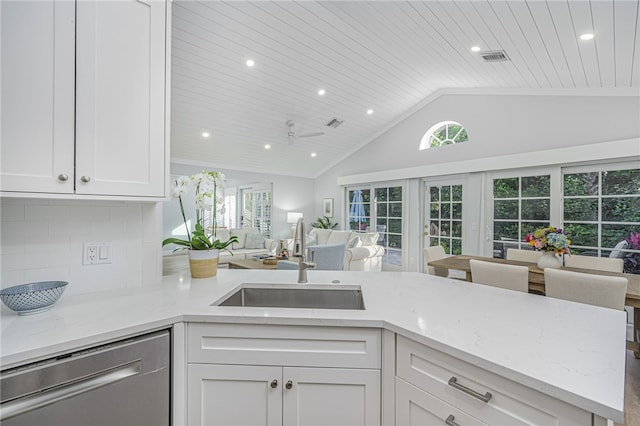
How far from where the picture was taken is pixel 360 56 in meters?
3.83

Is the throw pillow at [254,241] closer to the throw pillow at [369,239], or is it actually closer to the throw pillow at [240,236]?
the throw pillow at [240,236]

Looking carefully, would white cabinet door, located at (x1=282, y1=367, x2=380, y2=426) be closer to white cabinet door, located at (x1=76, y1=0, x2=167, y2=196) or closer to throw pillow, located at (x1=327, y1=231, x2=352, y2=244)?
white cabinet door, located at (x1=76, y1=0, x2=167, y2=196)

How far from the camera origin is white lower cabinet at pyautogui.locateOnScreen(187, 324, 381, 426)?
3.49 ft

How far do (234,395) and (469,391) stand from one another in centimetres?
82

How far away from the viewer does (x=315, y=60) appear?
3848 millimetres

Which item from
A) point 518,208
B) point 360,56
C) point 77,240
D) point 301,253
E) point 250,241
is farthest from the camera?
point 250,241

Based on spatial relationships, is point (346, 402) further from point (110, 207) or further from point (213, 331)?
point (110, 207)

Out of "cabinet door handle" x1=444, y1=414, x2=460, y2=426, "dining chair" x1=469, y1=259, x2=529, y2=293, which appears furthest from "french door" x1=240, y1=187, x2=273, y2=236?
"cabinet door handle" x1=444, y1=414, x2=460, y2=426

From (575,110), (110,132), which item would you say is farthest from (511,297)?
(575,110)

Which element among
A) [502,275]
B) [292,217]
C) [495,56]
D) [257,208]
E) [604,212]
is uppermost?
[495,56]

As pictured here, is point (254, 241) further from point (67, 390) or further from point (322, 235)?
point (67, 390)

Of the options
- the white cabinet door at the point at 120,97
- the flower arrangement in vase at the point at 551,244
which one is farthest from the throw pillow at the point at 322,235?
the white cabinet door at the point at 120,97

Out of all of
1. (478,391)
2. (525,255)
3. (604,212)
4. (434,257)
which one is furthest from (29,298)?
(604,212)

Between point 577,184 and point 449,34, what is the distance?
262 centimetres
